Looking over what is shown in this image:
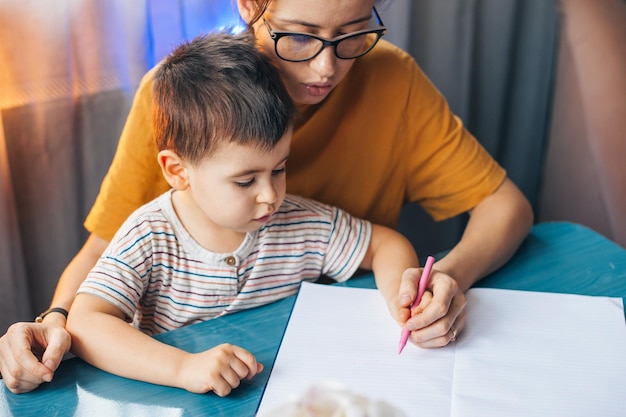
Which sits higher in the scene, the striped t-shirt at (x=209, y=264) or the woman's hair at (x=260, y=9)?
the woman's hair at (x=260, y=9)

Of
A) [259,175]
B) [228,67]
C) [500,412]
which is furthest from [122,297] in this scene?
[500,412]

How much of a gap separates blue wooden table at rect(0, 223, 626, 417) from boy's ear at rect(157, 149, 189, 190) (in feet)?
0.70

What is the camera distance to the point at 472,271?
1144mm

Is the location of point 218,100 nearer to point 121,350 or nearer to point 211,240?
point 211,240

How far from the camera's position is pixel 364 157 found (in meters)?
1.38

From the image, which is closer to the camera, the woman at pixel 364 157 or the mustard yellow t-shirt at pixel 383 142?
the woman at pixel 364 157

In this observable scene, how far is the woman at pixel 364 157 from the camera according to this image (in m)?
1.09

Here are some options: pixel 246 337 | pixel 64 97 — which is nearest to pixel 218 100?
pixel 246 337

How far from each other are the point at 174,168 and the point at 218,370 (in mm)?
332

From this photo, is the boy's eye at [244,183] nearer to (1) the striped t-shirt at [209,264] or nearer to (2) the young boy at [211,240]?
(2) the young boy at [211,240]

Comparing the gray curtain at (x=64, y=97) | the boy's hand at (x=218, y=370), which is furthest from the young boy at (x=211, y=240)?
the gray curtain at (x=64, y=97)

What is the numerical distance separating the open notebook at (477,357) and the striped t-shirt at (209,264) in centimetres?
7

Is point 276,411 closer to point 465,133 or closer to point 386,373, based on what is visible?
point 386,373

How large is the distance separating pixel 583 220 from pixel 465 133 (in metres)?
1.05
